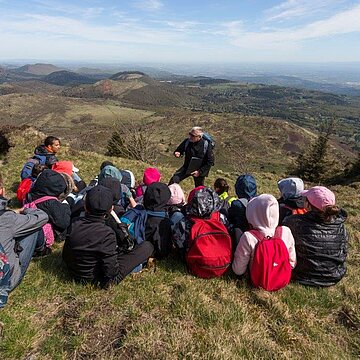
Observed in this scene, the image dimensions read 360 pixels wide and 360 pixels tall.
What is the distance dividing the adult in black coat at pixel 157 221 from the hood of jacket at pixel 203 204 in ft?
1.68

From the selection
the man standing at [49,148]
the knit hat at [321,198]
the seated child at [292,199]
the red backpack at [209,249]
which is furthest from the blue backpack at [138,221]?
the man standing at [49,148]

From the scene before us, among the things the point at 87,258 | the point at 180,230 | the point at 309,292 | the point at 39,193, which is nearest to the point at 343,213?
the point at 309,292

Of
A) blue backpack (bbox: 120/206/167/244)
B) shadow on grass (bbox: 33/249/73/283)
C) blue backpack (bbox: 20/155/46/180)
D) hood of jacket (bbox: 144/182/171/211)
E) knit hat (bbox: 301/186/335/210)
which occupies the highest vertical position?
knit hat (bbox: 301/186/335/210)

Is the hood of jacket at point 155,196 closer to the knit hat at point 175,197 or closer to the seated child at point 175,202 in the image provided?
the seated child at point 175,202

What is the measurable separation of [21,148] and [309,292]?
1419 centimetres

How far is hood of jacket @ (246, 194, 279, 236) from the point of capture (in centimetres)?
422

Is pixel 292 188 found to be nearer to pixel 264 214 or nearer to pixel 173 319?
pixel 264 214

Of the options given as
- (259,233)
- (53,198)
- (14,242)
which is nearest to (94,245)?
Answer: (14,242)

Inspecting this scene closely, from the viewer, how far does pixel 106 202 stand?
3959 millimetres

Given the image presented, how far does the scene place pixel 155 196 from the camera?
484 centimetres

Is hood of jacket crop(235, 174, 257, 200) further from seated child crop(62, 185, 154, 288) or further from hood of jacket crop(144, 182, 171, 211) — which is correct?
seated child crop(62, 185, 154, 288)

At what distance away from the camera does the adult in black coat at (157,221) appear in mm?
4812

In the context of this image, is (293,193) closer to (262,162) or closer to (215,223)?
(215,223)

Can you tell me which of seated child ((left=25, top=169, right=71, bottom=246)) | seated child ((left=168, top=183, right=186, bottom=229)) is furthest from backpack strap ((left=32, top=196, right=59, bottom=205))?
seated child ((left=168, top=183, right=186, bottom=229))
